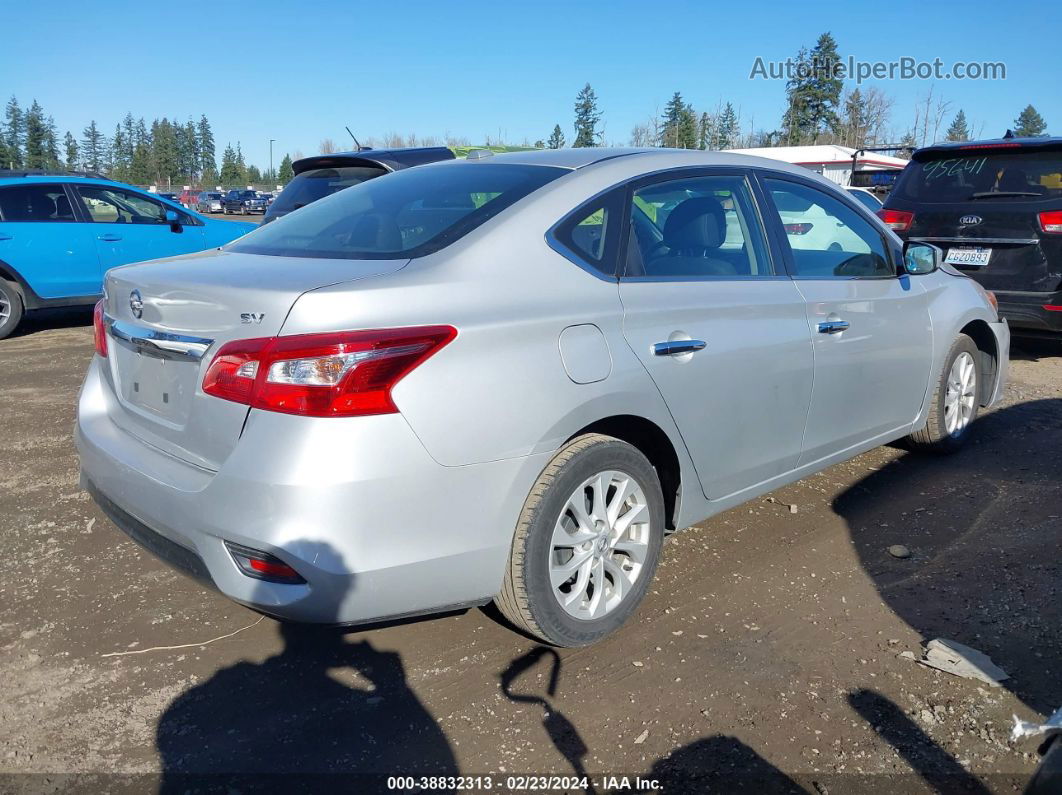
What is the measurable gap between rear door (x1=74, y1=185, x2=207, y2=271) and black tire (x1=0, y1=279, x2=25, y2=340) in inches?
35.7

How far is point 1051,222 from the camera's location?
21.1 feet

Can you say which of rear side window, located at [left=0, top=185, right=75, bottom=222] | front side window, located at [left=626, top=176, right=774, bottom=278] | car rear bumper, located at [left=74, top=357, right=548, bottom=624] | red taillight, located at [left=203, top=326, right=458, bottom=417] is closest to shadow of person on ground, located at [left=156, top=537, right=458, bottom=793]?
car rear bumper, located at [left=74, top=357, right=548, bottom=624]

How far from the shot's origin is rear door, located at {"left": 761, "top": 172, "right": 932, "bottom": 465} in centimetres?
371

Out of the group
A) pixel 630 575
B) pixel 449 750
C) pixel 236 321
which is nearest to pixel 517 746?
pixel 449 750

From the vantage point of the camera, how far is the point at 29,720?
8.50 ft

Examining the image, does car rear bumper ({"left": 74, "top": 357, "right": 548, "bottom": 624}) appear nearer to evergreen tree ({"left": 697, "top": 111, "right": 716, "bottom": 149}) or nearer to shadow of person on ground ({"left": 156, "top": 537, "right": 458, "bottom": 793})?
shadow of person on ground ({"left": 156, "top": 537, "right": 458, "bottom": 793})

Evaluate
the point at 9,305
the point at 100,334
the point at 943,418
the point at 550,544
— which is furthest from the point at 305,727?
the point at 9,305

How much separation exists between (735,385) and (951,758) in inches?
55.8

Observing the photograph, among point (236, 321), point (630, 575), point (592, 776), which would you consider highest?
point (236, 321)

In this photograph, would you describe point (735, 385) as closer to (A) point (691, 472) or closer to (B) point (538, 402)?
(A) point (691, 472)

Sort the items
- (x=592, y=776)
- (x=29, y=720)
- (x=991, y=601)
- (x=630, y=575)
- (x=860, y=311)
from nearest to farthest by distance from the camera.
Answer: (x=592, y=776) < (x=29, y=720) < (x=630, y=575) < (x=991, y=601) < (x=860, y=311)

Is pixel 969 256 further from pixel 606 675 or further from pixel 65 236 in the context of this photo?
pixel 65 236

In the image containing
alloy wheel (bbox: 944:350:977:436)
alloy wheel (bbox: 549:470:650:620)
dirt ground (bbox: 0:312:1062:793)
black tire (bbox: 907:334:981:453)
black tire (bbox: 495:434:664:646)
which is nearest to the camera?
dirt ground (bbox: 0:312:1062:793)

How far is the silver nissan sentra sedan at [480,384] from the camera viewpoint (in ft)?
7.68
